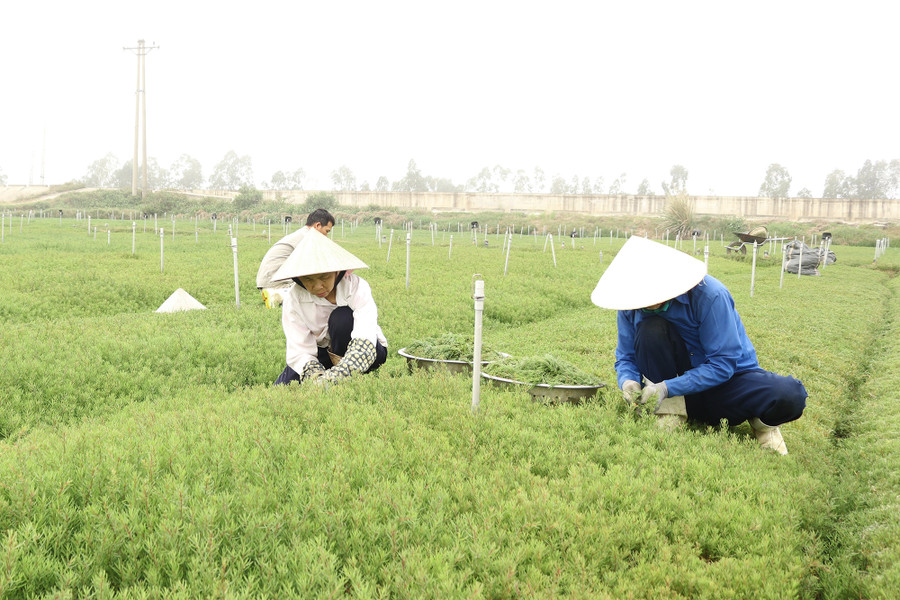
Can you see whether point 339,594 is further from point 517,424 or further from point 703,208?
point 703,208

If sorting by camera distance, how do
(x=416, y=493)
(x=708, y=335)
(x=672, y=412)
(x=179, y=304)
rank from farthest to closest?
(x=179, y=304), (x=672, y=412), (x=708, y=335), (x=416, y=493)

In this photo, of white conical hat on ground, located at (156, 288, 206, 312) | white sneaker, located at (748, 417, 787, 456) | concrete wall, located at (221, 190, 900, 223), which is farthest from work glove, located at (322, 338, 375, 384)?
concrete wall, located at (221, 190, 900, 223)

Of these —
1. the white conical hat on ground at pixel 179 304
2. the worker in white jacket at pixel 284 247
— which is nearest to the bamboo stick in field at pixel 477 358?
the worker in white jacket at pixel 284 247

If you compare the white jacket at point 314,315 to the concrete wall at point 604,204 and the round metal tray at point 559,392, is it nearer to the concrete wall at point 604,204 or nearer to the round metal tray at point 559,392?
the round metal tray at point 559,392

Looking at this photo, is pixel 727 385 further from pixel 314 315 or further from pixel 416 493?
pixel 314 315

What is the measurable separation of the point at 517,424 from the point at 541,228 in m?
61.1

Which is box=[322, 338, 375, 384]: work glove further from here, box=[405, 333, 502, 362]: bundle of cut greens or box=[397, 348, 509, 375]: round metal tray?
box=[405, 333, 502, 362]: bundle of cut greens

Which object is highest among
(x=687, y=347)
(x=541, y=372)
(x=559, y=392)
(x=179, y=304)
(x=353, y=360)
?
(x=687, y=347)

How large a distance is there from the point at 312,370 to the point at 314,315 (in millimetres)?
524

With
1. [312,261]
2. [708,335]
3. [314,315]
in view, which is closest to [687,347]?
[708,335]

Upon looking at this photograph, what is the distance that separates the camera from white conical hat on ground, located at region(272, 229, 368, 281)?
17.8 ft

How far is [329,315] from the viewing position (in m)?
6.11

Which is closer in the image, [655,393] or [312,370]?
[655,393]

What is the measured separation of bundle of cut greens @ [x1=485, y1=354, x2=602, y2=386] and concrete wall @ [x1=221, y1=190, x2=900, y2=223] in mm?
59736
